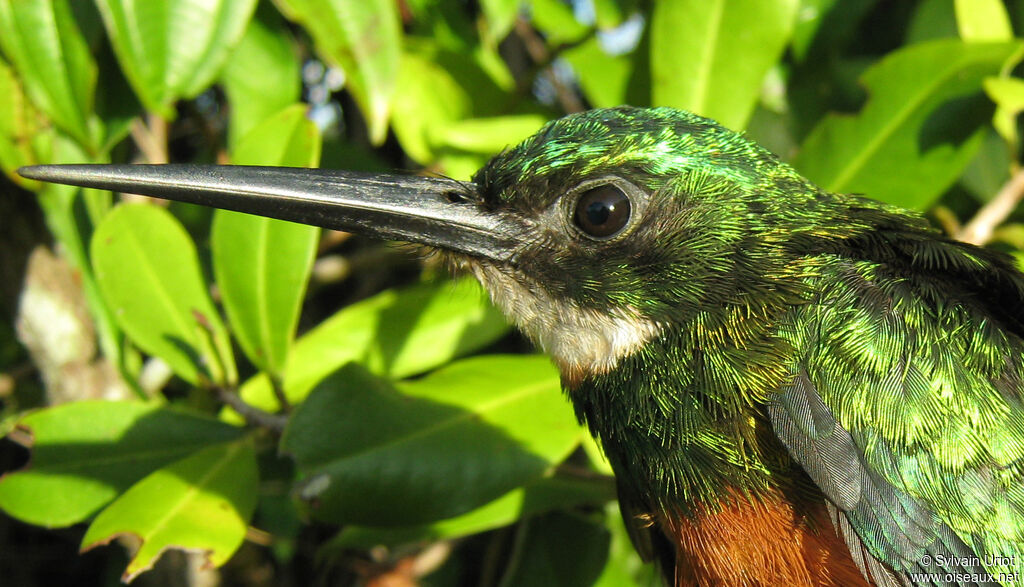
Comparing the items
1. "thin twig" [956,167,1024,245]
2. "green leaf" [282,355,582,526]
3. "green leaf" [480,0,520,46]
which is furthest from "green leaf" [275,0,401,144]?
"thin twig" [956,167,1024,245]

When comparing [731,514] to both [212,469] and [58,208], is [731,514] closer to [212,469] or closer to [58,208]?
[212,469]

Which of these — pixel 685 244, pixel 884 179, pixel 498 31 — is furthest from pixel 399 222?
pixel 884 179

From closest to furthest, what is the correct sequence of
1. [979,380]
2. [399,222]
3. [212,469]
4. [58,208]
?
[979,380]
[399,222]
[212,469]
[58,208]

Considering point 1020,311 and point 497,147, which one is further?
point 497,147

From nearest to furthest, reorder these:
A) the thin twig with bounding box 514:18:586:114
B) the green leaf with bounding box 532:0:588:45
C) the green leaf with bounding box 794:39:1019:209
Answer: the green leaf with bounding box 794:39:1019:209
the green leaf with bounding box 532:0:588:45
the thin twig with bounding box 514:18:586:114

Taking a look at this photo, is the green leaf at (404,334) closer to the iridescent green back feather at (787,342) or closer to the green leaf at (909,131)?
the iridescent green back feather at (787,342)

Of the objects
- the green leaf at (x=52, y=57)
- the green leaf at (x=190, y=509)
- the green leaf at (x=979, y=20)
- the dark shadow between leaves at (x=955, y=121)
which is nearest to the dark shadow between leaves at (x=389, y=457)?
the green leaf at (x=190, y=509)

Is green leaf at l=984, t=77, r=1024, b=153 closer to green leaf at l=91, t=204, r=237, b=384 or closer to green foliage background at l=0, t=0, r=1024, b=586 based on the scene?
green foliage background at l=0, t=0, r=1024, b=586
